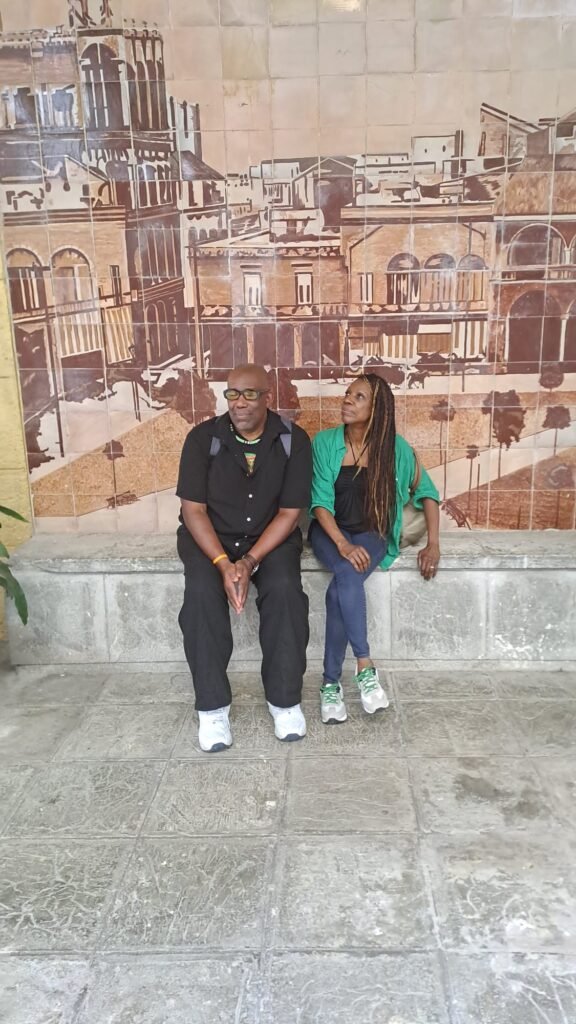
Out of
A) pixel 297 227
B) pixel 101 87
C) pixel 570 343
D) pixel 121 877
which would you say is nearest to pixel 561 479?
pixel 570 343

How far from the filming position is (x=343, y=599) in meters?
3.17

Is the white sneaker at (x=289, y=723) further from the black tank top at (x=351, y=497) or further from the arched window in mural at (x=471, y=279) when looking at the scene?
the arched window in mural at (x=471, y=279)

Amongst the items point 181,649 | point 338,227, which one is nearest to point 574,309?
point 338,227

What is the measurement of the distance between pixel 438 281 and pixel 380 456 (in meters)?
0.92

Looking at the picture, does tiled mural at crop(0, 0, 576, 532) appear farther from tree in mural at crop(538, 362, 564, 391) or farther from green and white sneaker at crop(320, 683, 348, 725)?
green and white sneaker at crop(320, 683, 348, 725)

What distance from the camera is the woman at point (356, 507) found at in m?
3.17

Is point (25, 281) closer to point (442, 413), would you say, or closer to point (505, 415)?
point (442, 413)

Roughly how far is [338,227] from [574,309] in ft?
3.66

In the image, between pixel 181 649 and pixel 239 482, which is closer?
pixel 239 482

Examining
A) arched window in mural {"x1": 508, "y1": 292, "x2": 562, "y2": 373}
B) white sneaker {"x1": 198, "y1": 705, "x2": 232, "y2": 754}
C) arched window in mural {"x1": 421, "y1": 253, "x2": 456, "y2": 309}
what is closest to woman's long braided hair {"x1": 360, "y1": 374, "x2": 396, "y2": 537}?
arched window in mural {"x1": 421, "y1": 253, "x2": 456, "y2": 309}

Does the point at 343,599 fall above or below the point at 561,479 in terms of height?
below

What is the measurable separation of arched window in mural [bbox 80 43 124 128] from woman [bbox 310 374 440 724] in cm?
162

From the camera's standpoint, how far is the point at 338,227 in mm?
3533

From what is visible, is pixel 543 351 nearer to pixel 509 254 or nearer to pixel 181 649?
pixel 509 254
